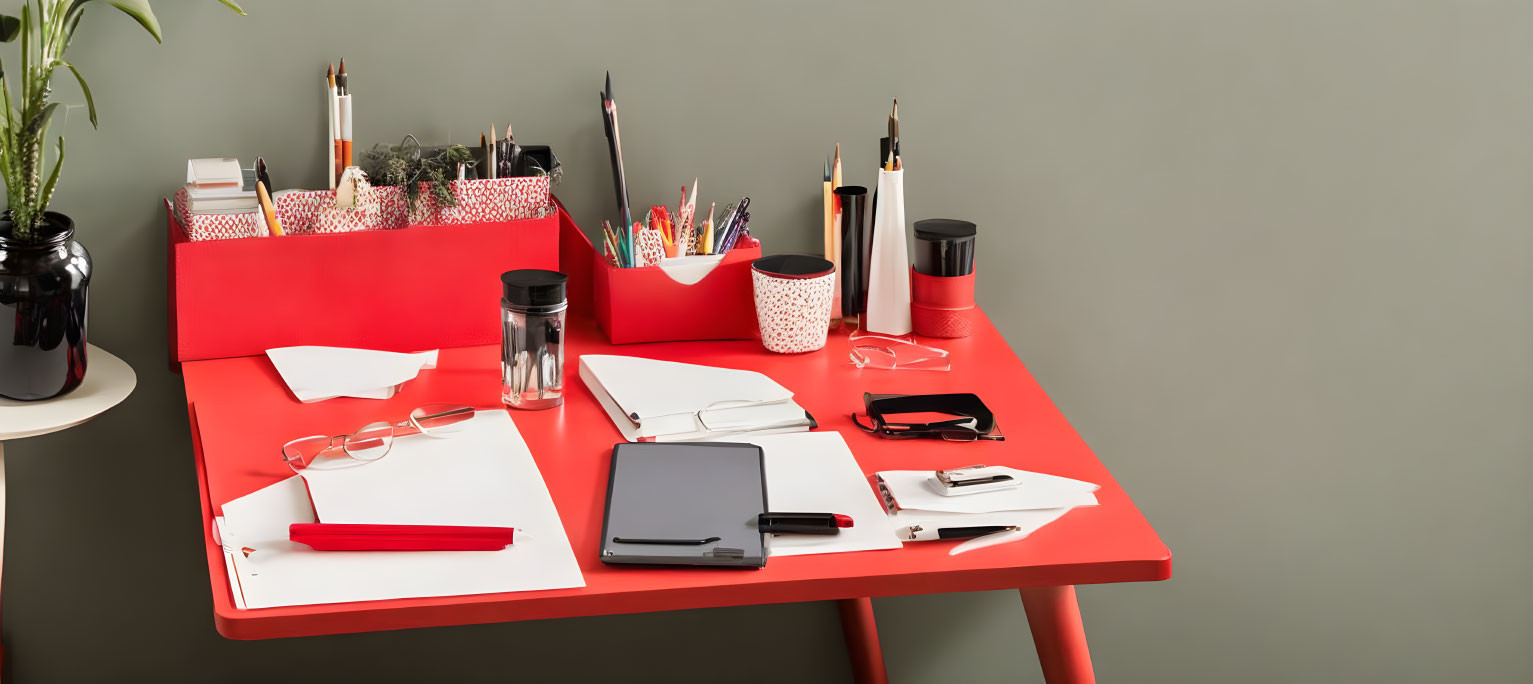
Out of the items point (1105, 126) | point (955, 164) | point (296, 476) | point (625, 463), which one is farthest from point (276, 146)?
point (1105, 126)

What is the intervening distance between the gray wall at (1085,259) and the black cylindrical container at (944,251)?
7.0 inches

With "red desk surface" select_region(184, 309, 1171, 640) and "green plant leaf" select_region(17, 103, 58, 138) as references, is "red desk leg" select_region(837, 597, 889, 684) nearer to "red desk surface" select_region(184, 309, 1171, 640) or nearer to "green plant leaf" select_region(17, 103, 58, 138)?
"red desk surface" select_region(184, 309, 1171, 640)

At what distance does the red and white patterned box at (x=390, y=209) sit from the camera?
1.34 meters

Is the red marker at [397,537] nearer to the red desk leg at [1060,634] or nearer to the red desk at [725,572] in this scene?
the red desk at [725,572]

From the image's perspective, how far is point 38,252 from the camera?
3.96 feet

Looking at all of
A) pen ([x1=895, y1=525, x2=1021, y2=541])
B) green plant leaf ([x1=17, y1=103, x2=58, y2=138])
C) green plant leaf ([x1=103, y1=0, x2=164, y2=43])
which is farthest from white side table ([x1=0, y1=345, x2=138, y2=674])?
pen ([x1=895, y1=525, x2=1021, y2=541])

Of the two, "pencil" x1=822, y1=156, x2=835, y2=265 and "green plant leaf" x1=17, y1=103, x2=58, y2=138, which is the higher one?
"green plant leaf" x1=17, y1=103, x2=58, y2=138

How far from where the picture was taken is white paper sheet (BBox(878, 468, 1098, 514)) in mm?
1044

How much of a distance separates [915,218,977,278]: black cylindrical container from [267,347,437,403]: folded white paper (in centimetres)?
57

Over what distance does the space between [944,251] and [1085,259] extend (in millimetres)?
350

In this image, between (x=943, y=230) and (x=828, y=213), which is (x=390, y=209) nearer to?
(x=828, y=213)

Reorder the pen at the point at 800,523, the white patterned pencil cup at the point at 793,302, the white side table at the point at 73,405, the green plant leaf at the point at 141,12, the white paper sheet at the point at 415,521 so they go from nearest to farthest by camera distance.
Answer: the white paper sheet at the point at 415,521, the pen at the point at 800,523, the white side table at the point at 73,405, the green plant leaf at the point at 141,12, the white patterned pencil cup at the point at 793,302

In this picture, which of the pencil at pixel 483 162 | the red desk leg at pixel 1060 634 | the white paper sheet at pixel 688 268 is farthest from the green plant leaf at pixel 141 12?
the red desk leg at pixel 1060 634

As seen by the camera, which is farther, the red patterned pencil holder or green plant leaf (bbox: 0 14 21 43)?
the red patterned pencil holder
